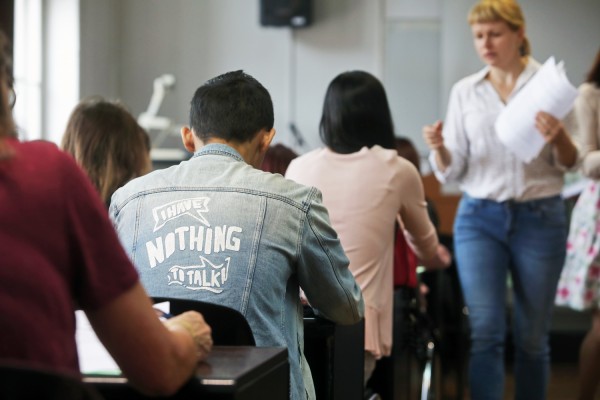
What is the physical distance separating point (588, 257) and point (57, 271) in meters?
3.42

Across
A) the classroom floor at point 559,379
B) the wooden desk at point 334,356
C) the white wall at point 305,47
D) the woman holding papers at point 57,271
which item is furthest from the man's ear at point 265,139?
the white wall at point 305,47

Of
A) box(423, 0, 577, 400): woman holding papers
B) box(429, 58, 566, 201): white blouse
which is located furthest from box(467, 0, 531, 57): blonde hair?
box(429, 58, 566, 201): white blouse

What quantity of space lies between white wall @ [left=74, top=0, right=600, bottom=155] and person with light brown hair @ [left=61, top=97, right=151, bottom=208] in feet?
16.3

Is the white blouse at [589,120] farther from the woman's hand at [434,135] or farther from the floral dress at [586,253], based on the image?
the woman's hand at [434,135]

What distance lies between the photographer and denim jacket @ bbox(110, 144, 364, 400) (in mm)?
1922

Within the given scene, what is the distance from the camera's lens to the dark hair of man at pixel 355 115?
10.0ft

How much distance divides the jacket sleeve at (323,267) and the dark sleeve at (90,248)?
83 cm

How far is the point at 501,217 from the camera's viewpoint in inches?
141

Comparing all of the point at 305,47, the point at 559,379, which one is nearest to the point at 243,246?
the point at 559,379

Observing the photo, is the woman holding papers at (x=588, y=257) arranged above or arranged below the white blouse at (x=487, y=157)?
below

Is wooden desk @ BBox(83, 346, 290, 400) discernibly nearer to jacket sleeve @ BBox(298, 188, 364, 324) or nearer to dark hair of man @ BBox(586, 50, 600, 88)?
jacket sleeve @ BBox(298, 188, 364, 324)

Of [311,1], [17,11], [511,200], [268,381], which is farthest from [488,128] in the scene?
[311,1]

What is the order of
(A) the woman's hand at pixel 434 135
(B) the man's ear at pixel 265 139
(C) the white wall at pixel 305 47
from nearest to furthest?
(B) the man's ear at pixel 265 139
(A) the woman's hand at pixel 434 135
(C) the white wall at pixel 305 47

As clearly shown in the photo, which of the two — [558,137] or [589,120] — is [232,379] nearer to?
[558,137]
